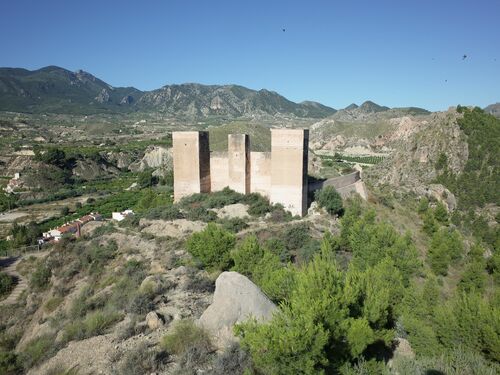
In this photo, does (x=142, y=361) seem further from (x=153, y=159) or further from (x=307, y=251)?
(x=153, y=159)

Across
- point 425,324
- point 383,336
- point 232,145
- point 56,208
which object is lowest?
point 56,208

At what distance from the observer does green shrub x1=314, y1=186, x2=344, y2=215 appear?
20938 millimetres

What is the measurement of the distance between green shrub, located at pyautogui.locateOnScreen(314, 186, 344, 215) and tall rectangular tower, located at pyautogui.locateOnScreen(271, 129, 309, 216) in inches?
61.4

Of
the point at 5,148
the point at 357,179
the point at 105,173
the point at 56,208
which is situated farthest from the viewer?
the point at 5,148

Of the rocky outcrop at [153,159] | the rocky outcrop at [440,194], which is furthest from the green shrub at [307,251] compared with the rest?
the rocky outcrop at [153,159]

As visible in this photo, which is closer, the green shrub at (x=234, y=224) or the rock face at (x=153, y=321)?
the rock face at (x=153, y=321)

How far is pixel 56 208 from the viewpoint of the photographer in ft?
132

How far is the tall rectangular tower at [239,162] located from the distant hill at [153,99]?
454 feet

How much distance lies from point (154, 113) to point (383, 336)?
6601 inches

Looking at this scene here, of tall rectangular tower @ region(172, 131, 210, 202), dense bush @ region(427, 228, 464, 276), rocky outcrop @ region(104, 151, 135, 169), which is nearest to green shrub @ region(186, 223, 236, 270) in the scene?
tall rectangular tower @ region(172, 131, 210, 202)

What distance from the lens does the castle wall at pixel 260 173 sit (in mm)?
20484

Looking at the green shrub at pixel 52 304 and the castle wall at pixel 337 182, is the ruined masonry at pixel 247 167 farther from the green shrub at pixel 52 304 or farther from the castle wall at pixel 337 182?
the green shrub at pixel 52 304

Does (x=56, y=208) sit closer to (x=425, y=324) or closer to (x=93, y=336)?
(x=93, y=336)

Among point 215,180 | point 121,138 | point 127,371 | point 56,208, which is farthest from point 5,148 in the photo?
point 127,371
